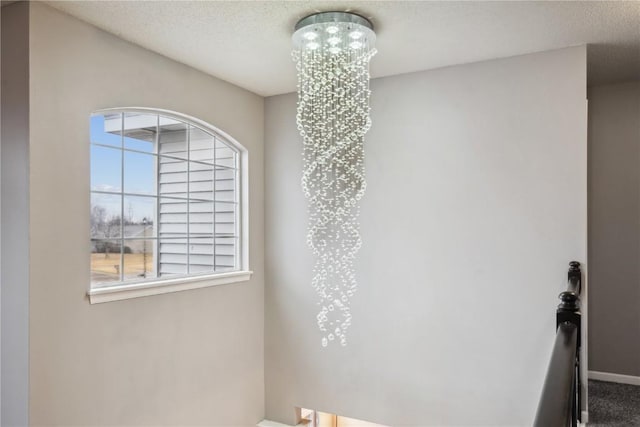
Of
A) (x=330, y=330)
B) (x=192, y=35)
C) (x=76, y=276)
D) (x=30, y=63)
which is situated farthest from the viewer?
(x=330, y=330)

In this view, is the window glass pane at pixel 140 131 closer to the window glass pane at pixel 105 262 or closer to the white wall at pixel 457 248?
the window glass pane at pixel 105 262

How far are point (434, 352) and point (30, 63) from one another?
3.29 m

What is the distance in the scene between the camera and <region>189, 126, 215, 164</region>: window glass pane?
3838mm

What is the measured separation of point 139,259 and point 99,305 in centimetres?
49

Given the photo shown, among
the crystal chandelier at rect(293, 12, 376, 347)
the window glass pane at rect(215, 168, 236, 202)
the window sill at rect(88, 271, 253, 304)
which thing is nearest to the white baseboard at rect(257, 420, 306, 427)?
the crystal chandelier at rect(293, 12, 376, 347)

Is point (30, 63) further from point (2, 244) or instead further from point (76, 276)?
point (76, 276)

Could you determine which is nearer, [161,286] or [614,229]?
[161,286]

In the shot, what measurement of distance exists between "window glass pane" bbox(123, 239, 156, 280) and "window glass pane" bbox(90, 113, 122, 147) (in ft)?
2.25

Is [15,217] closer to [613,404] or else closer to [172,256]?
[172,256]

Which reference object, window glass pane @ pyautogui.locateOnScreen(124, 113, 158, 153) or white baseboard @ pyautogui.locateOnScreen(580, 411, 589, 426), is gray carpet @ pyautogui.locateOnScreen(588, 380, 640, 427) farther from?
window glass pane @ pyautogui.locateOnScreen(124, 113, 158, 153)

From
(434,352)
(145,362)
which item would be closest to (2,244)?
(145,362)

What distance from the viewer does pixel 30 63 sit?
8.39ft

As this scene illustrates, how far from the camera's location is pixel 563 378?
1.10 meters

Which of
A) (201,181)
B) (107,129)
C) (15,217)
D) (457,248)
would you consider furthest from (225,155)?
(457,248)
